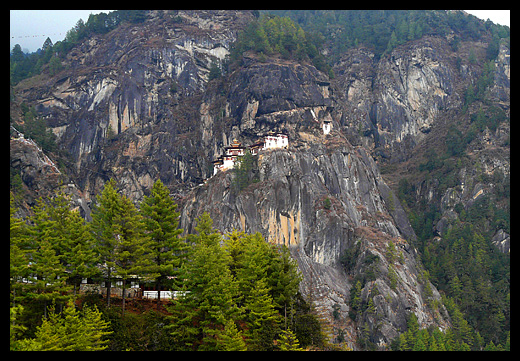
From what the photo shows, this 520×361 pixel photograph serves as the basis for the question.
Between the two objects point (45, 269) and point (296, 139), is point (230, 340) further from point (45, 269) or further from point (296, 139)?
point (296, 139)

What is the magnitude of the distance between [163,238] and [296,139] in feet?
234

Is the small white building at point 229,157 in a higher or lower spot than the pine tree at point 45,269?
higher

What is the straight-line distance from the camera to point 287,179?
9988 centimetres

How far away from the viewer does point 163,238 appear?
42.3 metres

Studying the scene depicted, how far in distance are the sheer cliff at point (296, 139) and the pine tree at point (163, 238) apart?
126ft

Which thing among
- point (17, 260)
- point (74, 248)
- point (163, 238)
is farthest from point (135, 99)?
point (17, 260)

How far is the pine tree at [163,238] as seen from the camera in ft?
136

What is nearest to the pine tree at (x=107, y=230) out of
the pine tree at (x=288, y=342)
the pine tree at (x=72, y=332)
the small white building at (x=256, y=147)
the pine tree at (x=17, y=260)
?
the pine tree at (x=72, y=332)

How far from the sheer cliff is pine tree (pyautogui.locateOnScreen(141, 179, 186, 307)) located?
126 feet

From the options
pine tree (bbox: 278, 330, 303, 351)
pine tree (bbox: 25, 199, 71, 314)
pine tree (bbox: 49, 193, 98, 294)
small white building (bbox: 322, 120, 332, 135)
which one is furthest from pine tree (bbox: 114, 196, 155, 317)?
small white building (bbox: 322, 120, 332, 135)

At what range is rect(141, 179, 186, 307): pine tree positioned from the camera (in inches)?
1630

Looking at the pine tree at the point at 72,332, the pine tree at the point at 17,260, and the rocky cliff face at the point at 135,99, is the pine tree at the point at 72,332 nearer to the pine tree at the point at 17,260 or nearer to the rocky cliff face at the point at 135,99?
the pine tree at the point at 17,260

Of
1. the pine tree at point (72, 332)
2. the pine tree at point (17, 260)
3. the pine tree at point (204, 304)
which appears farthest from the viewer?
the pine tree at point (204, 304)

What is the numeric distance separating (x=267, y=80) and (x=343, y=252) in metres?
41.3
